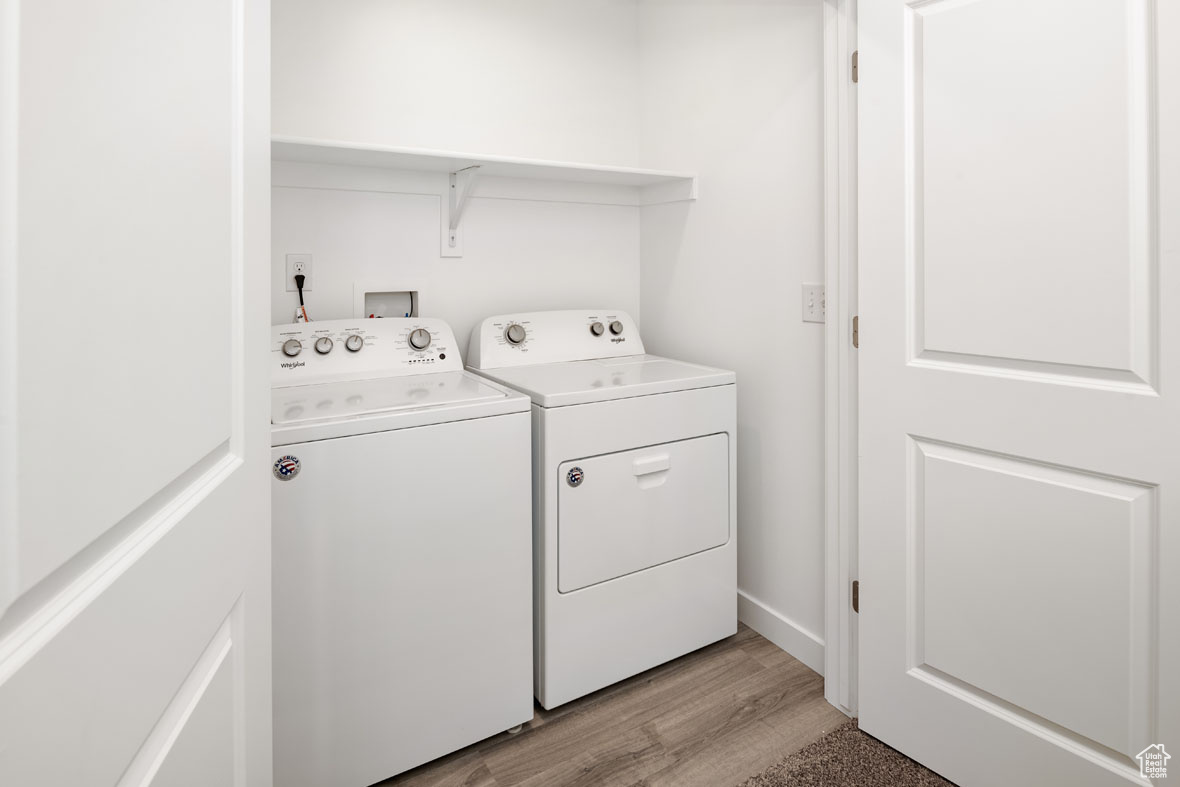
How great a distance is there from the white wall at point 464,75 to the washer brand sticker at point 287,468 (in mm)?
1126

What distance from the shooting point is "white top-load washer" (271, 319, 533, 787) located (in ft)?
4.29

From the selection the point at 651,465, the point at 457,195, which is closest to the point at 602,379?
the point at 651,465

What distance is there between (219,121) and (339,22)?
1596 millimetres

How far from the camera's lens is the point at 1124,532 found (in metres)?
1.14

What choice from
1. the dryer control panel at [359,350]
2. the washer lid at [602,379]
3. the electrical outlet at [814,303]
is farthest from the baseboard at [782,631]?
the dryer control panel at [359,350]

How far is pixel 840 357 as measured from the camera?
65.7 inches

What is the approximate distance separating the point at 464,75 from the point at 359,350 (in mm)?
1062

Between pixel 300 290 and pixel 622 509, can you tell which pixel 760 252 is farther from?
pixel 300 290

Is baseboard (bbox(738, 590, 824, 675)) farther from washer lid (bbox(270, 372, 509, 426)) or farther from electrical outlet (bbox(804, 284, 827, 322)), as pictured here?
washer lid (bbox(270, 372, 509, 426))

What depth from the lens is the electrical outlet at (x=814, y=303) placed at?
1777mm

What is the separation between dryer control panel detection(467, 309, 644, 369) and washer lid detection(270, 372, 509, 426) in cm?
20

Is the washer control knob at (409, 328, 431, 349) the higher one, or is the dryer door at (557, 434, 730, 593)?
the washer control knob at (409, 328, 431, 349)

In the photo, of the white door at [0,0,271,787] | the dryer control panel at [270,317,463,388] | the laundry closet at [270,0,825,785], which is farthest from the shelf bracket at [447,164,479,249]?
the white door at [0,0,271,787]

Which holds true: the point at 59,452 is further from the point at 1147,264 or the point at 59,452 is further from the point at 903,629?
the point at 903,629
